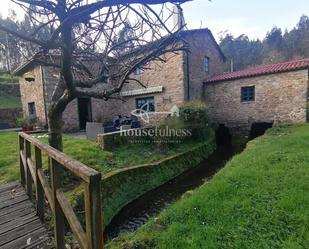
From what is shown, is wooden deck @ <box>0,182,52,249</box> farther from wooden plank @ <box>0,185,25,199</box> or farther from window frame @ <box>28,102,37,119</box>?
window frame @ <box>28,102,37,119</box>

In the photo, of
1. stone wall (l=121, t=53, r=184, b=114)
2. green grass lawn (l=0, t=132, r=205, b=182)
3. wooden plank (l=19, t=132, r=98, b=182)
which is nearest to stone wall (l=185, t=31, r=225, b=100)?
stone wall (l=121, t=53, r=184, b=114)

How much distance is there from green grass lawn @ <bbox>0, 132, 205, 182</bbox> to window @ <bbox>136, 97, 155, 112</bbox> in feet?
16.2

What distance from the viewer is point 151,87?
43.1 ft

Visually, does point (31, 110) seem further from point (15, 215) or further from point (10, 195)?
point (15, 215)

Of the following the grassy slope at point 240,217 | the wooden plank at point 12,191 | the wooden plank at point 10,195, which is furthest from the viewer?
the wooden plank at point 12,191

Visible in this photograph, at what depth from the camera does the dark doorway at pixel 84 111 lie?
1384cm

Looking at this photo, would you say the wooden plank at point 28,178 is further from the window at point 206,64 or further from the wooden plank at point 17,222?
the window at point 206,64

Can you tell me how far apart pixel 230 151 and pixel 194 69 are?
5096 millimetres

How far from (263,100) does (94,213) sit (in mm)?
11722

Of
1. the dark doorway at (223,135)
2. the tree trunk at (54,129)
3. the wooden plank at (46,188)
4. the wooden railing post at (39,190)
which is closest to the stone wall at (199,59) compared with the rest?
the dark doorway at (223,135)

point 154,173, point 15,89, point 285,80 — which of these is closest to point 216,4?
point 154,173

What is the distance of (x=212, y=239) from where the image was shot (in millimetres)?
2734

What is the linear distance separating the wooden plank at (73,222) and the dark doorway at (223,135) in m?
11.3

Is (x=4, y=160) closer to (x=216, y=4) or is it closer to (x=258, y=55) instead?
(x=216, y=4)
